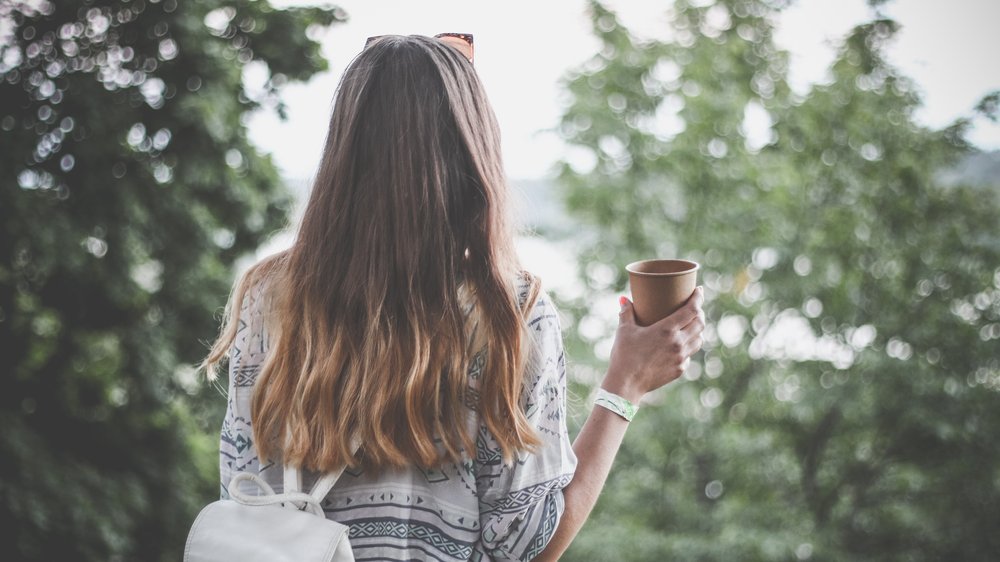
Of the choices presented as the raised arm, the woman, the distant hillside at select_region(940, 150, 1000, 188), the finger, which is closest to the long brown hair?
the woman

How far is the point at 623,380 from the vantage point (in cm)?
128

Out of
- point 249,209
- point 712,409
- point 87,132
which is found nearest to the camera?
point 87,132

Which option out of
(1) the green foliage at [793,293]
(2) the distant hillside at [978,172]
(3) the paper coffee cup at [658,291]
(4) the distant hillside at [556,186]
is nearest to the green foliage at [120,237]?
(4) the distant hillside at [556,186]

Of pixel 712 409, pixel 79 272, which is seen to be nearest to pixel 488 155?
pixel 79 272

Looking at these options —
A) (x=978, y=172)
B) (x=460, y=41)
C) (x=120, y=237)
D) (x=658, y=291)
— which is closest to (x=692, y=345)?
(x=658, y=291)

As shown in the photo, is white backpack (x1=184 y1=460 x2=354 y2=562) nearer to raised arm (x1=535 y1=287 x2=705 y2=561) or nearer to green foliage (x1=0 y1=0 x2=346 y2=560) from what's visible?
raised arm (x1=535 y1=287 x2=705 y2=561)

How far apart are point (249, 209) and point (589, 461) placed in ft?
10.4

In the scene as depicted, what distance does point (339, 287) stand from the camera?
1.16 metres

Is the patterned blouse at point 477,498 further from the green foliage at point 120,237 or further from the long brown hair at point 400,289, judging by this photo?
the green foliage at point 120,237

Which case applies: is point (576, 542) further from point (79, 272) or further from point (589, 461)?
point (589, 461)

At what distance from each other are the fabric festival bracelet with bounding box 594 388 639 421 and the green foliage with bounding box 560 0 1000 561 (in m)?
4.15

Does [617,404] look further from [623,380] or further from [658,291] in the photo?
[658,291]

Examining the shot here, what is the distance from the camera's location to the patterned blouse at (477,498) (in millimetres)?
1144

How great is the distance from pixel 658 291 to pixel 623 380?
0.15m
